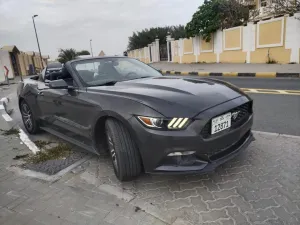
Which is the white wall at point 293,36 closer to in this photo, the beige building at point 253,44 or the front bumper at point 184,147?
the beige building at point 253,44

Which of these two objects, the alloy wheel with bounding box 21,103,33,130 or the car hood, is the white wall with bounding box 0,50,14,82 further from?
the car hood

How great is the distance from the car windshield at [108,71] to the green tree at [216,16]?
16.4 m

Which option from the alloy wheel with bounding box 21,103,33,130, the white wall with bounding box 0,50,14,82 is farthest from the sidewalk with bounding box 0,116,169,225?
the white wall with bounding box 0,50,14,82

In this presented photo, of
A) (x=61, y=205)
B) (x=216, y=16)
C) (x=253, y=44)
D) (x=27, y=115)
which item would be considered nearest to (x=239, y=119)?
(x=61, y=205)

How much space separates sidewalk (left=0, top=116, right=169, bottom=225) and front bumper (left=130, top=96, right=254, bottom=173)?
49cm

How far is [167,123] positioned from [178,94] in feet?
1.40

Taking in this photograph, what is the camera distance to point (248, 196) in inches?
99.6

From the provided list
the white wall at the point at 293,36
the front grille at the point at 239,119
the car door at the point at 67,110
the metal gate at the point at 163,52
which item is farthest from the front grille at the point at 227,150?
the metal gate at the point at 163,52

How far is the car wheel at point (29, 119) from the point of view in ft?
16.2

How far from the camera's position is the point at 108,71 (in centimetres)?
377

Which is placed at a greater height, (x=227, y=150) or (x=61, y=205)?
(x=227, y=150)

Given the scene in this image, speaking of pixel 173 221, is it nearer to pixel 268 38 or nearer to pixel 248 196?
pixel 248 196

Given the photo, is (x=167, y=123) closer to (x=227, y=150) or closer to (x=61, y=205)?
(x=227, y=150)

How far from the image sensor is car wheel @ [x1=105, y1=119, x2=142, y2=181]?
269 cm
